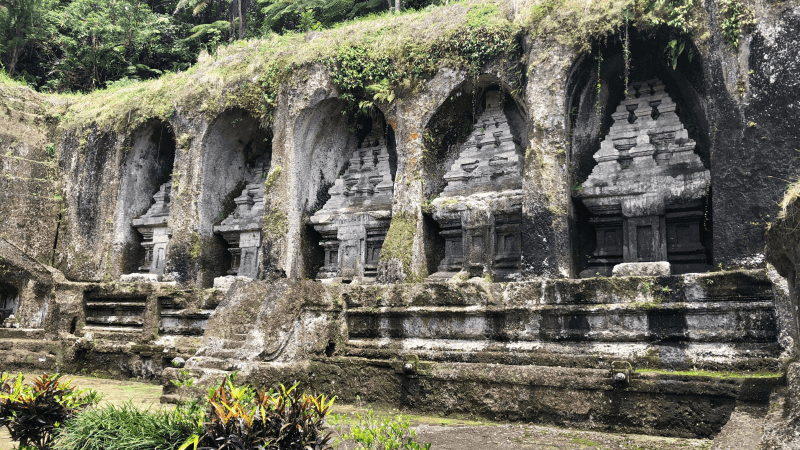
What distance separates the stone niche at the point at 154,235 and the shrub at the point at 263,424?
422 inches

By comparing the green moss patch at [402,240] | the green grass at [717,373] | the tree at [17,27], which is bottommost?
the green grass at [717,373]

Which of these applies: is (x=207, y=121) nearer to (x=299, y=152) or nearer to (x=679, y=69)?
(x=299, y=152)

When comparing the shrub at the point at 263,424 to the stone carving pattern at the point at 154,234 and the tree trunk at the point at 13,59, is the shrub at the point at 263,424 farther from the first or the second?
the tree trunk at the point at 13,59

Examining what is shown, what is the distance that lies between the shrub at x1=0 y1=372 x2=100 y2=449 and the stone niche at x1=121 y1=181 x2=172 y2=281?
9.39 meters

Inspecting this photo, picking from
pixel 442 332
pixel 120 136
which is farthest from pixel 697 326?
pixel 120 136

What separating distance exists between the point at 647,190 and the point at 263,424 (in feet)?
22.9

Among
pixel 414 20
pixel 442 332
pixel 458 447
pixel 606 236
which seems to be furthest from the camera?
pixel 414 20

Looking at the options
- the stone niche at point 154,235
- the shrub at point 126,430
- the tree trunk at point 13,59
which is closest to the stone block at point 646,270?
the shrub at point 126,430

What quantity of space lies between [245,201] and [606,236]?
25.2 ft

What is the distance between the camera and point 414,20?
35.9 ft

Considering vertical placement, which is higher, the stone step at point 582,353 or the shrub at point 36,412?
the stone step at point 582,353

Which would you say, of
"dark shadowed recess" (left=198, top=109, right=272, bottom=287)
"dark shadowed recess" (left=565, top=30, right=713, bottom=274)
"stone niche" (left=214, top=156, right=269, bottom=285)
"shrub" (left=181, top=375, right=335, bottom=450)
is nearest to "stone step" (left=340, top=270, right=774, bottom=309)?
"dark shadowed recess" (left=565, top=30, right=713, bottom=274)

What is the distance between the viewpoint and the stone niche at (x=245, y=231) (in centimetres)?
1262

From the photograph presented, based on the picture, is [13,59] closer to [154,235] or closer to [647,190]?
[154,235]
